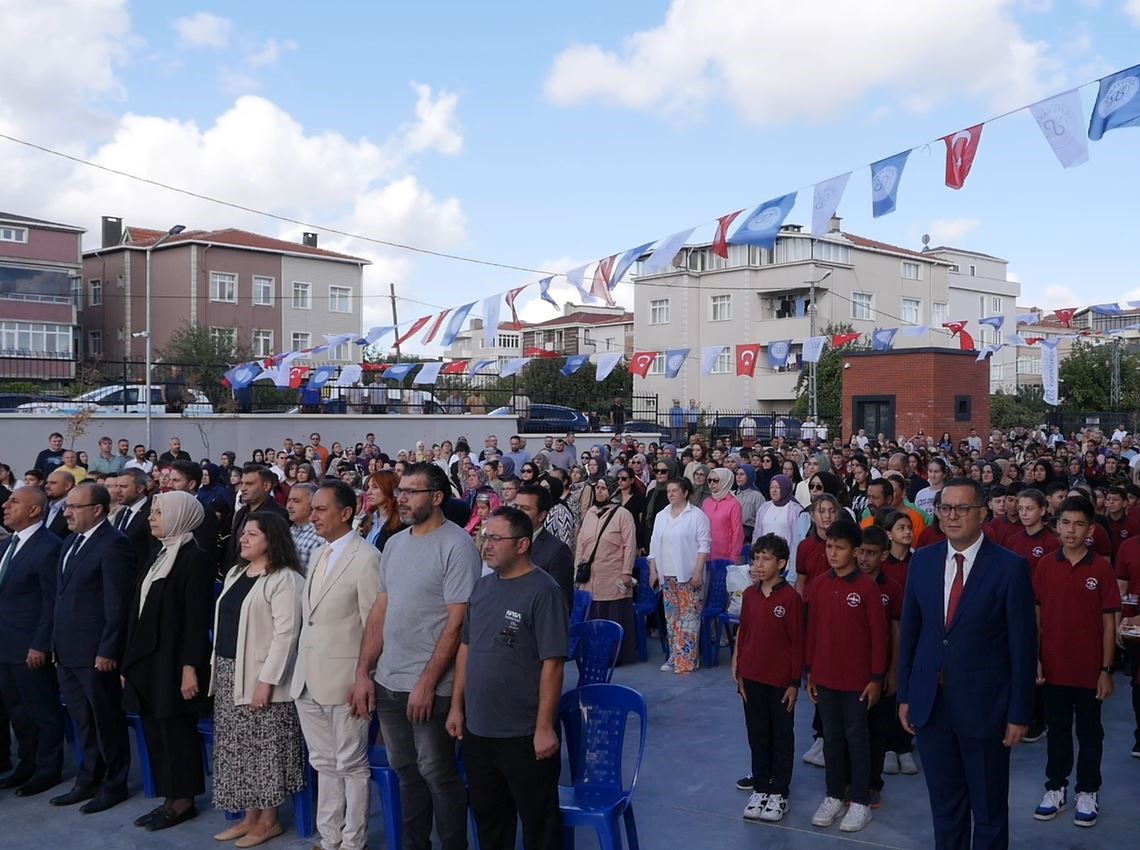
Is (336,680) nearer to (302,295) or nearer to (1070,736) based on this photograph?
(1070,736)

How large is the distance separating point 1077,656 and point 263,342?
4392 cm

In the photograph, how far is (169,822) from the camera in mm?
5078

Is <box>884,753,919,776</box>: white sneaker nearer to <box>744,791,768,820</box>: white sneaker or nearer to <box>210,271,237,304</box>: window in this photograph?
<box>744,791,768,820</box>: white sneaker

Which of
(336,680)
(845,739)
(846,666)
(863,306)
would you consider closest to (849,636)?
(846,666)

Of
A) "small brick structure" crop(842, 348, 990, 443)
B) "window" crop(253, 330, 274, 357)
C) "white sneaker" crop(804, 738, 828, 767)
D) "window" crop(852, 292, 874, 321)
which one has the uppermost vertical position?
"window" crop(852, 292, 874, 321)

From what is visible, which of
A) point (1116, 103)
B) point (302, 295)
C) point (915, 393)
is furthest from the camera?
point (302, 295)

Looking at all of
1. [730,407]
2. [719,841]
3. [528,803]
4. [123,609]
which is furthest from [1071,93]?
[730,407]

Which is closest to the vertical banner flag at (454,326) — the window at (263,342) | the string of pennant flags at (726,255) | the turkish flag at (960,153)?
the string of pennant flags at (726,255)

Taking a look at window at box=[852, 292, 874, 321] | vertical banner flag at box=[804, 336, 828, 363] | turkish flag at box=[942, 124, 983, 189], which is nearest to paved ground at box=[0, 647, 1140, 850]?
turkish flag at box=[942, 124, 983, 189]

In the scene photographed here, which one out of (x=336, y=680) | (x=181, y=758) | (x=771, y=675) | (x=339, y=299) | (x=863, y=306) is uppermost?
(x=339, y=299)

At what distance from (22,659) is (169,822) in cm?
136

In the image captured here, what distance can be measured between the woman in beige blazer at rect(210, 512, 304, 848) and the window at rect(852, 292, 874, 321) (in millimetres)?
44343

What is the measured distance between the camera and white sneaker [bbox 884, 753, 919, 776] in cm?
562

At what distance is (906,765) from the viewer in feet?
18.5
